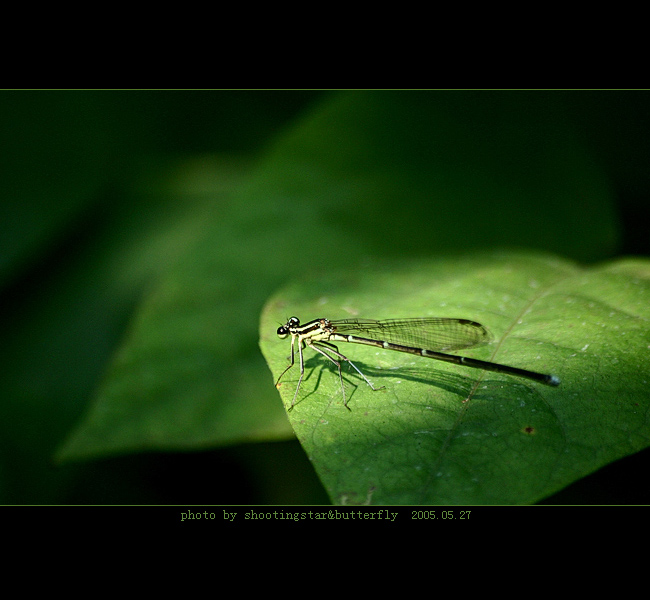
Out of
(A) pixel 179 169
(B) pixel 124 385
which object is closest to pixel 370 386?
(B) pixel 124 385

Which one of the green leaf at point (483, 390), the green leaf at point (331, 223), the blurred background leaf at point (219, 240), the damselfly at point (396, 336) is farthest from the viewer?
the blurred background leaf at point (219, 240)

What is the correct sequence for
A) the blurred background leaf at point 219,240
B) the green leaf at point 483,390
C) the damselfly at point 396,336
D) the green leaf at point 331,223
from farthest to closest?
the blurred background leaf at point 219,240 < the green leaf at point 331,223 < the damselfly at point 396,336 < the green leaf at point 483,390

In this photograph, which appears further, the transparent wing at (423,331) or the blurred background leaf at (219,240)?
the blurred background leaf at (219,240)

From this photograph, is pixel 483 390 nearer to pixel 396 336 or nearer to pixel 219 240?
pixel 396 336

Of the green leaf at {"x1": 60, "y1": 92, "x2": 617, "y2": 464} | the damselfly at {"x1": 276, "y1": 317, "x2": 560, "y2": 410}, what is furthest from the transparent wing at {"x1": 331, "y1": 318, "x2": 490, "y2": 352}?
the green leaf at {"x1": 60, "y1": 92, "x2": 617, "y2": 464}

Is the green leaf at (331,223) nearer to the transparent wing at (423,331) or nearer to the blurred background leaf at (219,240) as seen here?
the blurred background leaf at (219,240)

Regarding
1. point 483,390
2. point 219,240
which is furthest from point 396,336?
point 219,240

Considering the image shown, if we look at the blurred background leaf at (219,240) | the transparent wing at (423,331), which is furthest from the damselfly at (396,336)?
the blurred background leaf at (219,240)
